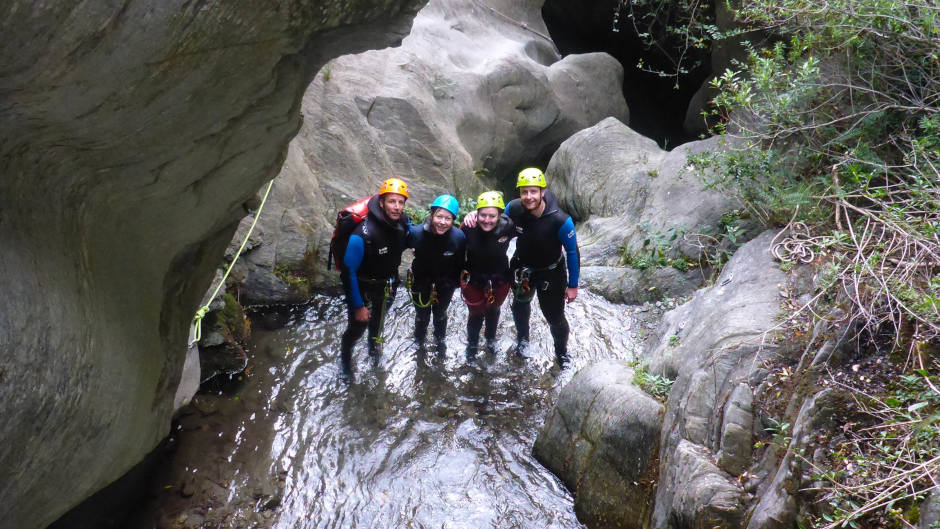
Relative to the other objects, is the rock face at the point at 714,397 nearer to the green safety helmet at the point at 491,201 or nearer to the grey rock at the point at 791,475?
the grey rock at the point at 791,475

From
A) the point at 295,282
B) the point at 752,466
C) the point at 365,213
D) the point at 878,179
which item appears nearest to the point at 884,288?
the point at 752,466

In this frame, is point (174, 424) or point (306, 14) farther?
point (174, 424)

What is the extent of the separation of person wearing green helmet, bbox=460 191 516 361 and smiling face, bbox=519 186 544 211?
0.25 m

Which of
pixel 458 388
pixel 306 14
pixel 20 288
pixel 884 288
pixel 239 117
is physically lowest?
pixel 458 388

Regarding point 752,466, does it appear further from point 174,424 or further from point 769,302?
point 174,424

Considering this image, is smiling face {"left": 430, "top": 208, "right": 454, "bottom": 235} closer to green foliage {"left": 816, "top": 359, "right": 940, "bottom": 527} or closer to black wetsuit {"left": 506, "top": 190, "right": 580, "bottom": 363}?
black wetsuit {"left": 506, "top": 190, "right": 580, "bottom": 363}

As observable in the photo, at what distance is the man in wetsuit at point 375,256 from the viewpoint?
6.57m

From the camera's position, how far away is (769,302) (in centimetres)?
526

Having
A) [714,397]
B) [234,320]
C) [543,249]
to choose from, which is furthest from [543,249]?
[234,320]

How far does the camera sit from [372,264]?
684 centimetres

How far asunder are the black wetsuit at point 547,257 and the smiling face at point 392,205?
125cm

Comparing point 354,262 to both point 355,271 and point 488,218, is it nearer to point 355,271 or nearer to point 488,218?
point 355,271

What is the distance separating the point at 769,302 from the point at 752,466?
5.28 ft

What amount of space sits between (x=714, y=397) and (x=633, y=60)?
17412mm
